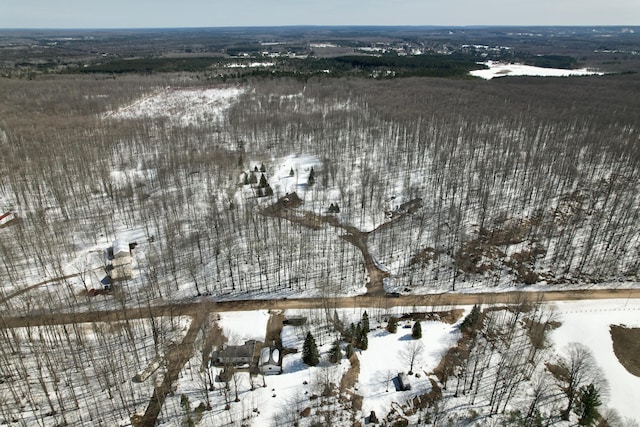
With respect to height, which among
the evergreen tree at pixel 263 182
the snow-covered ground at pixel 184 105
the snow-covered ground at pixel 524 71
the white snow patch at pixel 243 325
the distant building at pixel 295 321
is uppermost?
the snow-covered ground at pixel 524 71

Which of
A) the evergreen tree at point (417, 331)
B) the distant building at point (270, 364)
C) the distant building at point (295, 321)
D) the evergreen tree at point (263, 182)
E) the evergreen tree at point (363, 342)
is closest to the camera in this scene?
the distant building at point (270, 364)

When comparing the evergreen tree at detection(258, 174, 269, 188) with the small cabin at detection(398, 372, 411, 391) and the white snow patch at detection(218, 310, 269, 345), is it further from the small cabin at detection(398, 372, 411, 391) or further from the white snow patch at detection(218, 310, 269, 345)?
the small cabin at detection(398, 372, 411, 391)

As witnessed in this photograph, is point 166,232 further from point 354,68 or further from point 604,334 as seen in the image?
point 354,68

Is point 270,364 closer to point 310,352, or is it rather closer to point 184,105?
point 310,352

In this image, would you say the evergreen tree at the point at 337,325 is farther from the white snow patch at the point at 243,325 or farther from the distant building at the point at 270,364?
the white snow patch at the point at 243,325

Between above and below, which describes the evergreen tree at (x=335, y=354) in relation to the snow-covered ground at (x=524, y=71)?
below

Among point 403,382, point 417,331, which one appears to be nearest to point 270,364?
point 403,382

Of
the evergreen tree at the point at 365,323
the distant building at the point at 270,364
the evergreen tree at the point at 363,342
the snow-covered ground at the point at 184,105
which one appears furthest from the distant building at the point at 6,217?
the evergreen tree at the point at 363,342
